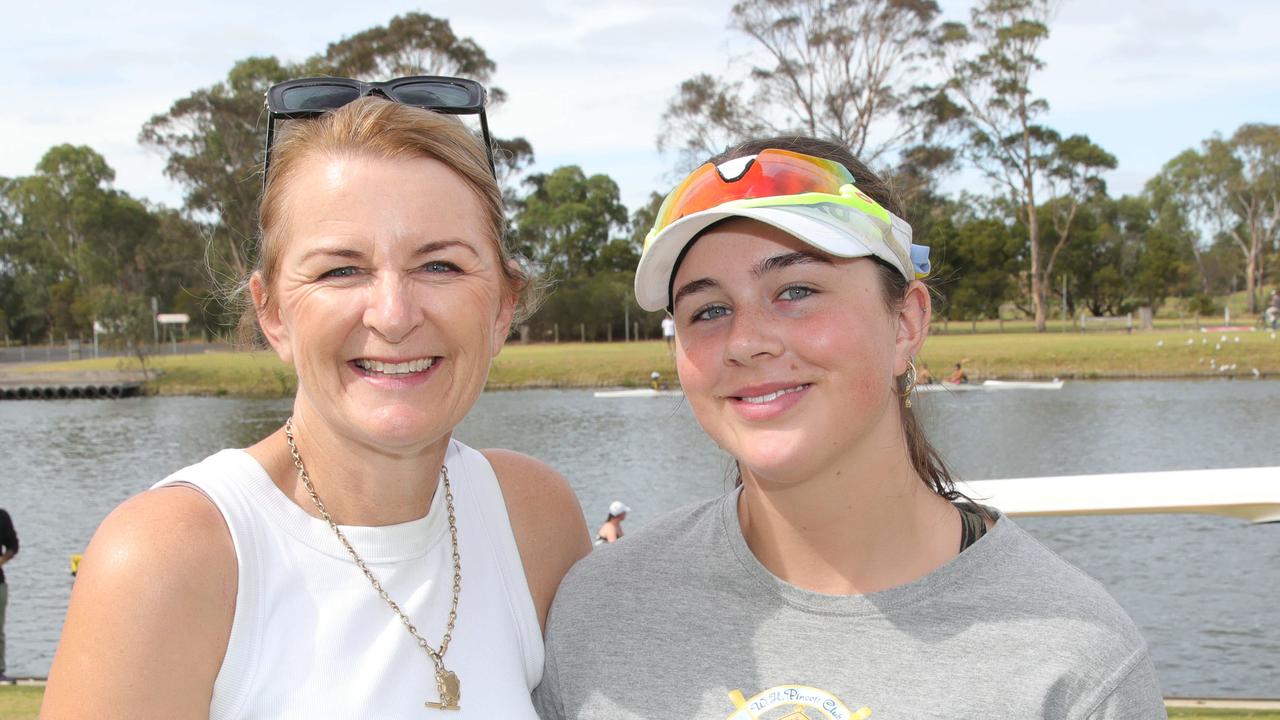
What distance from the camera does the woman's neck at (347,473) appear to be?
210 centimetres

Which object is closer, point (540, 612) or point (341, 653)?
point (341, 653)

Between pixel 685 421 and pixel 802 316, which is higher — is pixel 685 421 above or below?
below

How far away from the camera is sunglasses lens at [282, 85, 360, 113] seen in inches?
84.8

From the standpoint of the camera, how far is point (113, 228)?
66438mm

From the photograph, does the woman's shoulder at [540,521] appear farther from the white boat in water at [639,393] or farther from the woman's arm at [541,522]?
the white boat in water at [639,393]

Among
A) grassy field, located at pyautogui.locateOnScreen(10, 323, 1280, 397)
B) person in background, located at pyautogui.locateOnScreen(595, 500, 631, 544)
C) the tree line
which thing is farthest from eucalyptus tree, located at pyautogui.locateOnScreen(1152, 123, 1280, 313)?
person in background, located at pyautogui.locateOnScreen(595, 500, 631, 544)

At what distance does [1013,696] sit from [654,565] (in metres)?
0.71

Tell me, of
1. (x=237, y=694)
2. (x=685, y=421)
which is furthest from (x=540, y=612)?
(x=685, y=421)

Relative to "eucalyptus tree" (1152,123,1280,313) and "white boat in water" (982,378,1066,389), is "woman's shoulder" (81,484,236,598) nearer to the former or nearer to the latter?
"white boat in water" (982,378,1066,389)

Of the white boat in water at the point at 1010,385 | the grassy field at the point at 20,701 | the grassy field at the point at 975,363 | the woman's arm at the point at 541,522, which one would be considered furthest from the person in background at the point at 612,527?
the grassy field at the point at 975,363

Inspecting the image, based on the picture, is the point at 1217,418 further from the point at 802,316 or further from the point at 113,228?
the point at 113,228

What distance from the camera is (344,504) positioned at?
211cm

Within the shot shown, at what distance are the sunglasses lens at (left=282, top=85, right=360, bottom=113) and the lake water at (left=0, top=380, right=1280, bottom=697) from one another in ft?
6.34

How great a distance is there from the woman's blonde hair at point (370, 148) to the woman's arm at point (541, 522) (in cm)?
59
